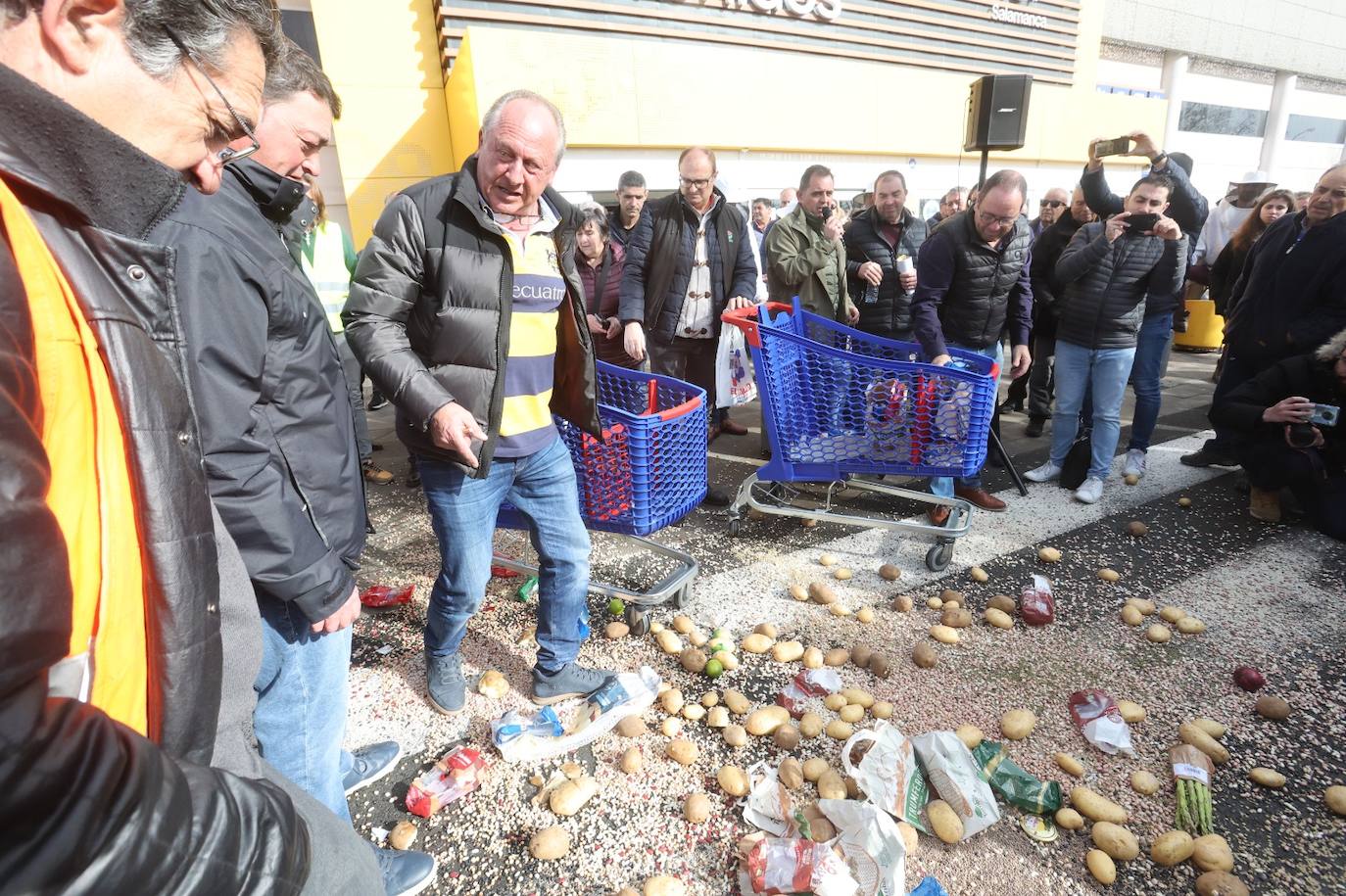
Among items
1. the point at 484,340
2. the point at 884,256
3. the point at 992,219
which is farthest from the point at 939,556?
the point at 484,340

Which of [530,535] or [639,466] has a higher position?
[639,466]

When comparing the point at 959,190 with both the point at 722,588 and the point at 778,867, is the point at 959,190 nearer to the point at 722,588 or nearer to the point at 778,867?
the point at 722,588

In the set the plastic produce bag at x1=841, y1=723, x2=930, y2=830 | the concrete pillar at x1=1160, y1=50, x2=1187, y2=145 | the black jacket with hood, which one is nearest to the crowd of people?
the black jacket with hood

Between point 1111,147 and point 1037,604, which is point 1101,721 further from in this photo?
point 1111,147

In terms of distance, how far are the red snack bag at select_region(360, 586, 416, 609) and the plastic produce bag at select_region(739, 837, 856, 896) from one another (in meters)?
1.97

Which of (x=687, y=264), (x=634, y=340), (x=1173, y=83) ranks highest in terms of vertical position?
(x=1173, y=83)

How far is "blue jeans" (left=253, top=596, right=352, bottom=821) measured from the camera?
139 cm

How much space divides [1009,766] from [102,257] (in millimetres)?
2305

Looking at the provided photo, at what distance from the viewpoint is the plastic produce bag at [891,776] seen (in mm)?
1800

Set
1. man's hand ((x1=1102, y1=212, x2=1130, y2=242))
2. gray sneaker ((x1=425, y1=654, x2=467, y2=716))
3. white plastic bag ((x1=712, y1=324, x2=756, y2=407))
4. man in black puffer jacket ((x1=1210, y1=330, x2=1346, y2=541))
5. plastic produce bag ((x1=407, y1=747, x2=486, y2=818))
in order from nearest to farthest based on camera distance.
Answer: plastic produce bag ((x1=407, y1=747, x2=486, y2=818)) → gray sneaker ((x1=425, y1=654, x2=467, y2=716)) → man in black puffer jacket ((x1=1210, y1=330, x2=1346, y2=541)) → man's hand ((x1=1102, y1=212, x2=1130, y2=242)) → white plastic bag ((x1=712, y1=324, x2=756, y2=407))

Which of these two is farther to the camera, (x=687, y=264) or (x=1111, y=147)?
(x=1111, y=147)

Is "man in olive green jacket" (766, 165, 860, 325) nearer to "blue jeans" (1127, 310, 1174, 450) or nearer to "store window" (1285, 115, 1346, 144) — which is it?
"blue jeans" (1127, 310, 1174, 450)

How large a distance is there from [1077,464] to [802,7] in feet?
42.7

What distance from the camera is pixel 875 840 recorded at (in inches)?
63.9
